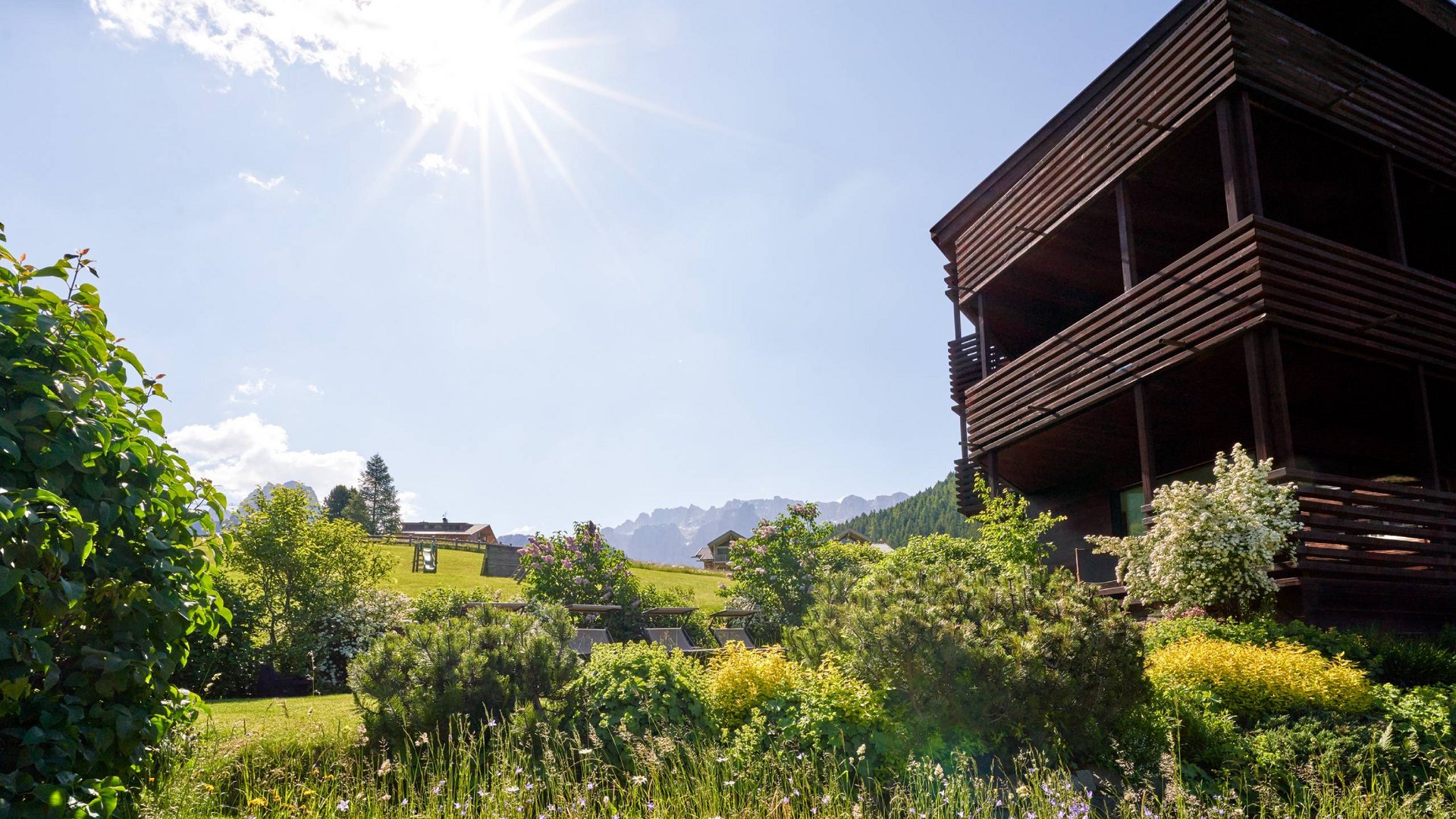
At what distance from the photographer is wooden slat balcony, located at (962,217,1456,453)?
33.9 ft

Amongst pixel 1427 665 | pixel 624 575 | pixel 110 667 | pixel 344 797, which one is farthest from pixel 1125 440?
pixel 110 667

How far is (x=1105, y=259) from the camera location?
52.0 feet

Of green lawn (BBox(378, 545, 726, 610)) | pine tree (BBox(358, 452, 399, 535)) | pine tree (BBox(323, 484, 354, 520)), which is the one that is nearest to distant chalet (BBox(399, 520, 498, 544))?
pine tree (BBox(358, 452, 399, 535))

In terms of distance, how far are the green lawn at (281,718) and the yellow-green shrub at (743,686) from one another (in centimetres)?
272

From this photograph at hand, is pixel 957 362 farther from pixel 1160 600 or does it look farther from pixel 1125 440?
pixel 1160 600

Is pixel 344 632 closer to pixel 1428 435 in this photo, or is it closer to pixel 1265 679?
pixel 1265 679

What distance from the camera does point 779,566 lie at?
1514cm

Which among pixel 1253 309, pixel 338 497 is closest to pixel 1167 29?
pixel 1253 309

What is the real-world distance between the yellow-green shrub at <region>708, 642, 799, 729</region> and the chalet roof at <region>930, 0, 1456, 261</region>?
10818mm

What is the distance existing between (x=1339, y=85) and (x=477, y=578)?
93.0 ft

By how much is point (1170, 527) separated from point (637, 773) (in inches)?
274

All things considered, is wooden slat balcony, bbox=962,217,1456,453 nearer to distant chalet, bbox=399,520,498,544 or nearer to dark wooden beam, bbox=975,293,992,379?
dark wooden beam, bbox=975,293,992,379

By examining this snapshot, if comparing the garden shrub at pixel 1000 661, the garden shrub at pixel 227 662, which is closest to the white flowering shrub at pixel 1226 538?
the garden shrub at pixel 1000 661

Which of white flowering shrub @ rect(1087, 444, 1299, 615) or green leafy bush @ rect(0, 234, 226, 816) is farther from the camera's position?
white flowering shrub @ rect(1087, 444, 1299, 615)
